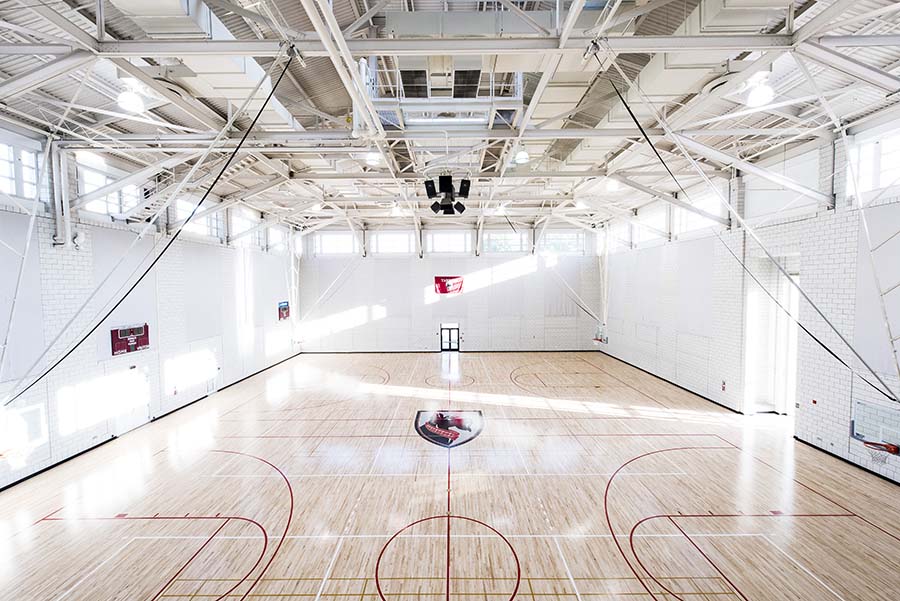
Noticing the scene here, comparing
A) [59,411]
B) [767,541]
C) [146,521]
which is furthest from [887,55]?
[59,411]

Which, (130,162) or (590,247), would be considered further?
(590,247)

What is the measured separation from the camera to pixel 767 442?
862 cm

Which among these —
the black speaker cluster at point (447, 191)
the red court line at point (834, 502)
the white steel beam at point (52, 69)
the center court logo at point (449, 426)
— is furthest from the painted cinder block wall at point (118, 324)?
the red court line at point (834, 502)

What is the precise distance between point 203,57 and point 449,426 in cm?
856

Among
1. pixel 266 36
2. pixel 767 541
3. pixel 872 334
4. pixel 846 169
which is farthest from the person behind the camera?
pixel 846 169

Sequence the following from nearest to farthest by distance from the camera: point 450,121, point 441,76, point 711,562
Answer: point 711,562 → point 441,76 → point 450,121

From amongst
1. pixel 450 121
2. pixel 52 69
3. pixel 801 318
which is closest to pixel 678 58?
pixel 450 121

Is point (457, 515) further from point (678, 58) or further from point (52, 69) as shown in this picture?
point (52, 69)

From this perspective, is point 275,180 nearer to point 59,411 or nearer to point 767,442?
point 59,411

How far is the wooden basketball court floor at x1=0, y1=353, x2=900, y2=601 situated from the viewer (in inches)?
183

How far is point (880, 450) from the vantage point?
22.9 feet

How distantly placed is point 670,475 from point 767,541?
1917 mm

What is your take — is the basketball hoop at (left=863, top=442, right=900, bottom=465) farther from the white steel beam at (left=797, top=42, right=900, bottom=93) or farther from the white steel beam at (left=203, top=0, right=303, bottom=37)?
the white steel beam at (left=203, top=0, right=303, bottom=37)

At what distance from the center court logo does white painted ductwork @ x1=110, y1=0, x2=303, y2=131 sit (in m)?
7.39
